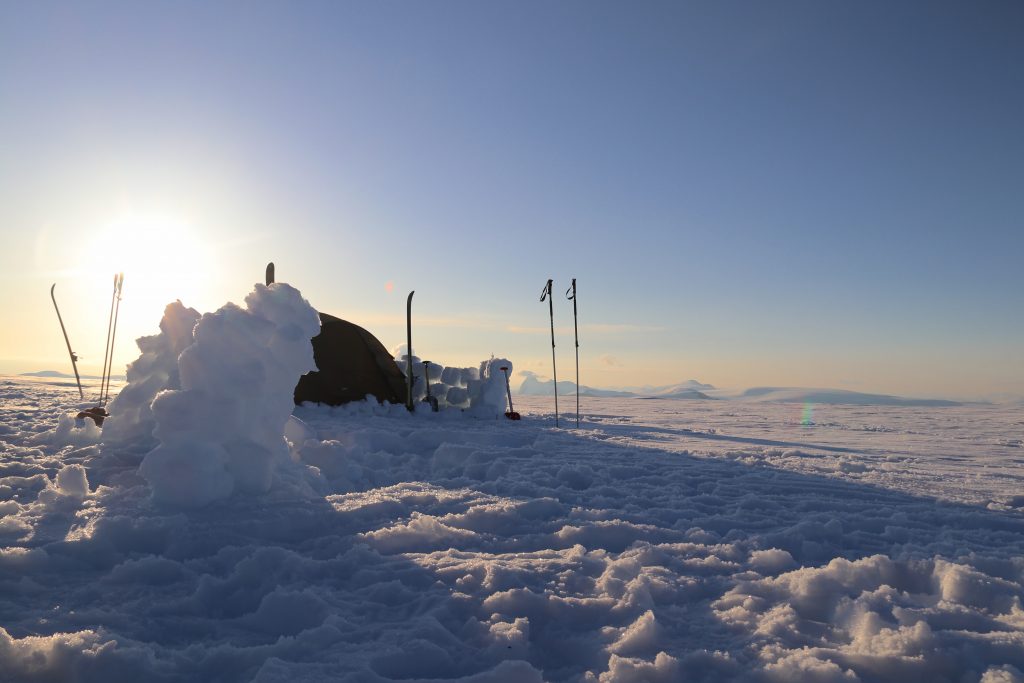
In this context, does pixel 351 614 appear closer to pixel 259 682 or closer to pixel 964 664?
pixel 259 682

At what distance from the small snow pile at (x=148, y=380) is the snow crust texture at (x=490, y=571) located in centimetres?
78

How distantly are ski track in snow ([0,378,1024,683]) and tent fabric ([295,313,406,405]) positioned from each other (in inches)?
282

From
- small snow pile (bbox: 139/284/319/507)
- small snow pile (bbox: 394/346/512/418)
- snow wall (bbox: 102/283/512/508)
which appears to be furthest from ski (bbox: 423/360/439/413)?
small snow pile (bbox: 139/284/319/507)

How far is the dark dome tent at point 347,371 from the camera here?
13.6 m

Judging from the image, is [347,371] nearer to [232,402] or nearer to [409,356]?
[409,356]

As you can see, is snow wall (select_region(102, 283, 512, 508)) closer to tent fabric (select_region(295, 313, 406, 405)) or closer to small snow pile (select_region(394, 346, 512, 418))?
tent fabric (select_region(295, 313, 406, 405))

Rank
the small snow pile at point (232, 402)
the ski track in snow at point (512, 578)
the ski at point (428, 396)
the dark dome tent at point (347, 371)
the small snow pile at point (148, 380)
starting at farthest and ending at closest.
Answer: the ski at point (428, 396), the dark dome tent at point (347, 371), the small snow pile at point (148, 380), the small snow pile at point (232, 402), the ski track in snow at point (512, 578)

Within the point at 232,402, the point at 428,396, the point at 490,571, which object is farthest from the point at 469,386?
the point at 490,571

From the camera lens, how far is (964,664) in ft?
8.10

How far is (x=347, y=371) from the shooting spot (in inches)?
543

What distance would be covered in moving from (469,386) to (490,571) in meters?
10.8

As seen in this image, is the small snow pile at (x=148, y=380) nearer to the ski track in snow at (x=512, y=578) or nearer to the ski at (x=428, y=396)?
the ski track in snow at (x=512, y=578)

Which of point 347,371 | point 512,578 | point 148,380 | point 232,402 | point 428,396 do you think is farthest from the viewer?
point 428,396

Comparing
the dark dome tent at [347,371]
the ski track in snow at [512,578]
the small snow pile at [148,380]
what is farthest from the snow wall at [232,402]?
the dark dome tent at [347,371]
